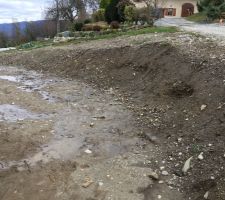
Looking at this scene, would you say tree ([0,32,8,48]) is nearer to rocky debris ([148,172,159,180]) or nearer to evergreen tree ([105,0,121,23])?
evergreen tree ([105,0,121,23])

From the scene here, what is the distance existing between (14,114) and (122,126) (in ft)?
8.09

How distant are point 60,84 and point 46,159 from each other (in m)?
5.62

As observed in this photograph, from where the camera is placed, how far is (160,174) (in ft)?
22.0

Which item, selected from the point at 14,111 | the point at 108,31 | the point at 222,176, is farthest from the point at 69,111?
the point at 108,31

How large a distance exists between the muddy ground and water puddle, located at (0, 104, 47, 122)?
2cm

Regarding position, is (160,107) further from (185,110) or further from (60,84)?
(60,84)

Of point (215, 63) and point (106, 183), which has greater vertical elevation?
point (215, 63)

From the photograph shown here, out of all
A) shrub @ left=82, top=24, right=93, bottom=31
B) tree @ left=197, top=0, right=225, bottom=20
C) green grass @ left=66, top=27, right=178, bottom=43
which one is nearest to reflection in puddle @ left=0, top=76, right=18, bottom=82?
green grass @ left=66, top=27, right=178, bottom=43

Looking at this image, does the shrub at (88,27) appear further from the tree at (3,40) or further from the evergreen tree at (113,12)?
the tree at (3,40)

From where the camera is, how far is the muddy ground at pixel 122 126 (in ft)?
20.9

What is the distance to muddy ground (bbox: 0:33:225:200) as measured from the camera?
20.9ft

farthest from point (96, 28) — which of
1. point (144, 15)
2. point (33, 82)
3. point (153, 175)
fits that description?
point (153, 175)

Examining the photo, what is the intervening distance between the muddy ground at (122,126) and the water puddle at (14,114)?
2 cm

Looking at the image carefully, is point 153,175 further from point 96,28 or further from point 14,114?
point 96,28
